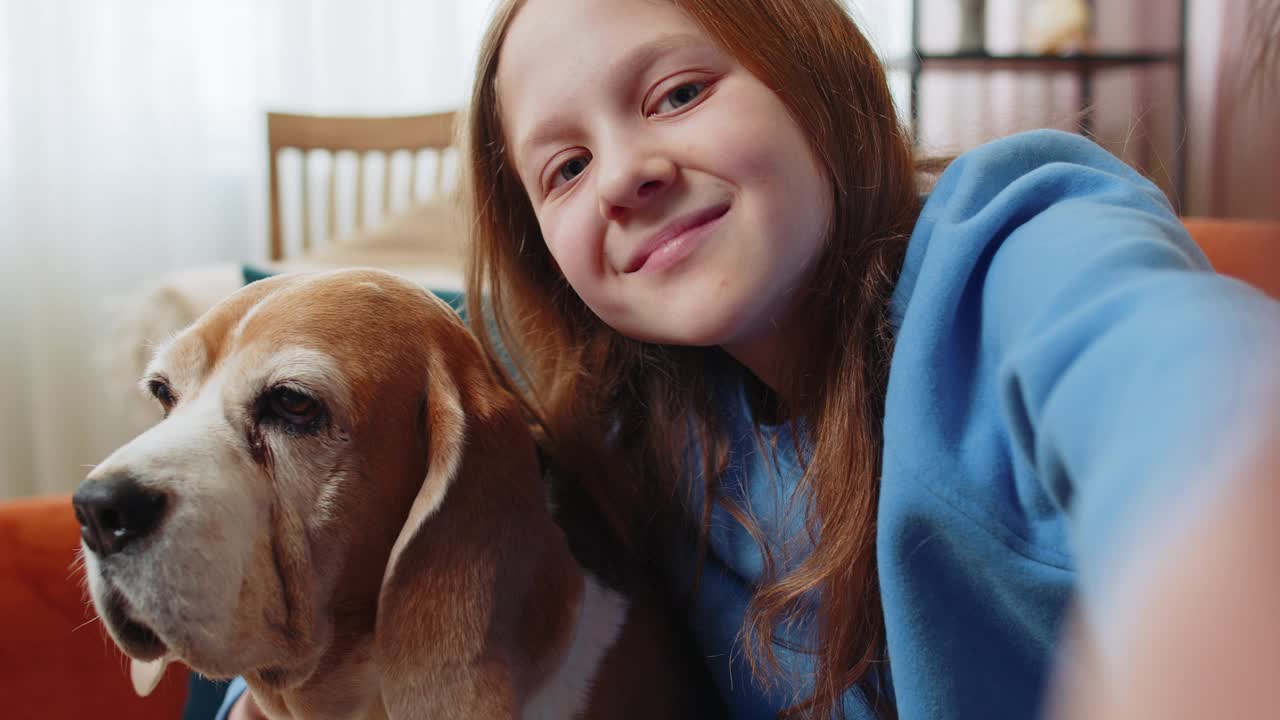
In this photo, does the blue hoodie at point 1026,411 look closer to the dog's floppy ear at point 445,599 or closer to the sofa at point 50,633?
the dog's floppy ear at point 445,599

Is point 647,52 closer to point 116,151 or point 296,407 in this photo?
point 296,407

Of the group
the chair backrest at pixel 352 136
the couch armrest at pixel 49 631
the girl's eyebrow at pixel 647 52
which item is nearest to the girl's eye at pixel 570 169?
the girl's eyebrow at pixel 647 52

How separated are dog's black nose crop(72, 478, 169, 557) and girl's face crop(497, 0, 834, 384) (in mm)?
407

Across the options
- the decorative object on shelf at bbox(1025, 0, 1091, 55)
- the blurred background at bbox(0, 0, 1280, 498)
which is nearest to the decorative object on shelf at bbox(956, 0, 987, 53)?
the blurred background at bbox(0, 0, 1280, 498)

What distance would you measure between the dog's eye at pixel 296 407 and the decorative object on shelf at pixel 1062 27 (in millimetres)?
3050

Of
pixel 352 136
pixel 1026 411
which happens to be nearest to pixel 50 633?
pixel 1026 411

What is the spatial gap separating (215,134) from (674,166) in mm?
2730

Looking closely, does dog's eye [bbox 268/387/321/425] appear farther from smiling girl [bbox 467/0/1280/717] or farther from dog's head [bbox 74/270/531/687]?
smiling girl [bbox 467/0/1280/717]

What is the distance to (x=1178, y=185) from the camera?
3322 mm

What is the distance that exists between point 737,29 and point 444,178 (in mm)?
2301

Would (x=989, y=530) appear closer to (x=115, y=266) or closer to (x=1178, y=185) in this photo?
(x=115, y=266)

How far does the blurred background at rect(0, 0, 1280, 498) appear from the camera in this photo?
279 centimetres

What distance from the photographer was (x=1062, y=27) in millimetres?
3146

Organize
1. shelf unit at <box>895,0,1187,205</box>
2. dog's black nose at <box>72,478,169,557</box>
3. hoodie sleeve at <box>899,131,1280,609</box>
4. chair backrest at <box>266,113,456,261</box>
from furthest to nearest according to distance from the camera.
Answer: shelf unit at <box>895,0,1187,205</box> < chair backrest at <box>266,113,456,261</box> < dog's black nose at <box>72,478,169,557</box> < hoodie sleeve at <box>899,131,1280,609</box>
